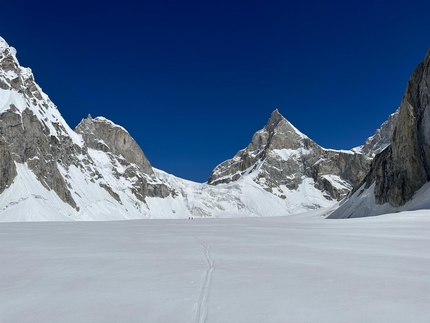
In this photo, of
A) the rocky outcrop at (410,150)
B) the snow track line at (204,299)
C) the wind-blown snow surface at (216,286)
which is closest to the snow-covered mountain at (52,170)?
the rocky outcrop at (410,150)

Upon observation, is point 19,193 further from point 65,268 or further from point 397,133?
point 65,268

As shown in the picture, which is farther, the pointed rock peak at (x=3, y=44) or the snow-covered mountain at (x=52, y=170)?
the pointed rock peak at (x=3, y=44)

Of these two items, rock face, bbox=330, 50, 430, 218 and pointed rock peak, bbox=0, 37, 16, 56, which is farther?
pointed rock peak, bbox=0, 37, 16, 56

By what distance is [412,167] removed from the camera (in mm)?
40250

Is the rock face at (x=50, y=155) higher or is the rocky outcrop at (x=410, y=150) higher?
the rock face at (x=50, y=155)

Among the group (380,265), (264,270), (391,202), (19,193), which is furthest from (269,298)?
(19,193)

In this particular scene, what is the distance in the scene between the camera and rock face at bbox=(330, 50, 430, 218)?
129 feet

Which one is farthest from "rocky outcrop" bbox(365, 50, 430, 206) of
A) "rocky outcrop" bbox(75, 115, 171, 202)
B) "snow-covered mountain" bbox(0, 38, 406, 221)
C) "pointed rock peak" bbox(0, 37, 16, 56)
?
"rocky outcrop" bbox(75, 115, 171, 202)

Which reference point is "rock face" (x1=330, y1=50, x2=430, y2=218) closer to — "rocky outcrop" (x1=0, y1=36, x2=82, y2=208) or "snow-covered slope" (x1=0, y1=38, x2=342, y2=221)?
"snow-covered slope" (x1=0, y1=38, x2=342, y2=221)

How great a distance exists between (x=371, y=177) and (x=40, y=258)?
55629mm

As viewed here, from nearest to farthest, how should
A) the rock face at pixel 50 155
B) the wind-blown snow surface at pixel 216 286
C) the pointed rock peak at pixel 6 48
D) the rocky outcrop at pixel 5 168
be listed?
the wind-blown snow surface at pixel 216 286, the rocky outcrop at pixel 5 168, the rock face at pixel 50 155, the pointed rock peak at pixel 6 48

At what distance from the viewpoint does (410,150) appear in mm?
41094

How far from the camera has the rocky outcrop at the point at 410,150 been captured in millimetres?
39281

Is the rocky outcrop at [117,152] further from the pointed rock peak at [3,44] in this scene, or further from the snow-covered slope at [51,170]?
the pointed rock peak at [3,44]
